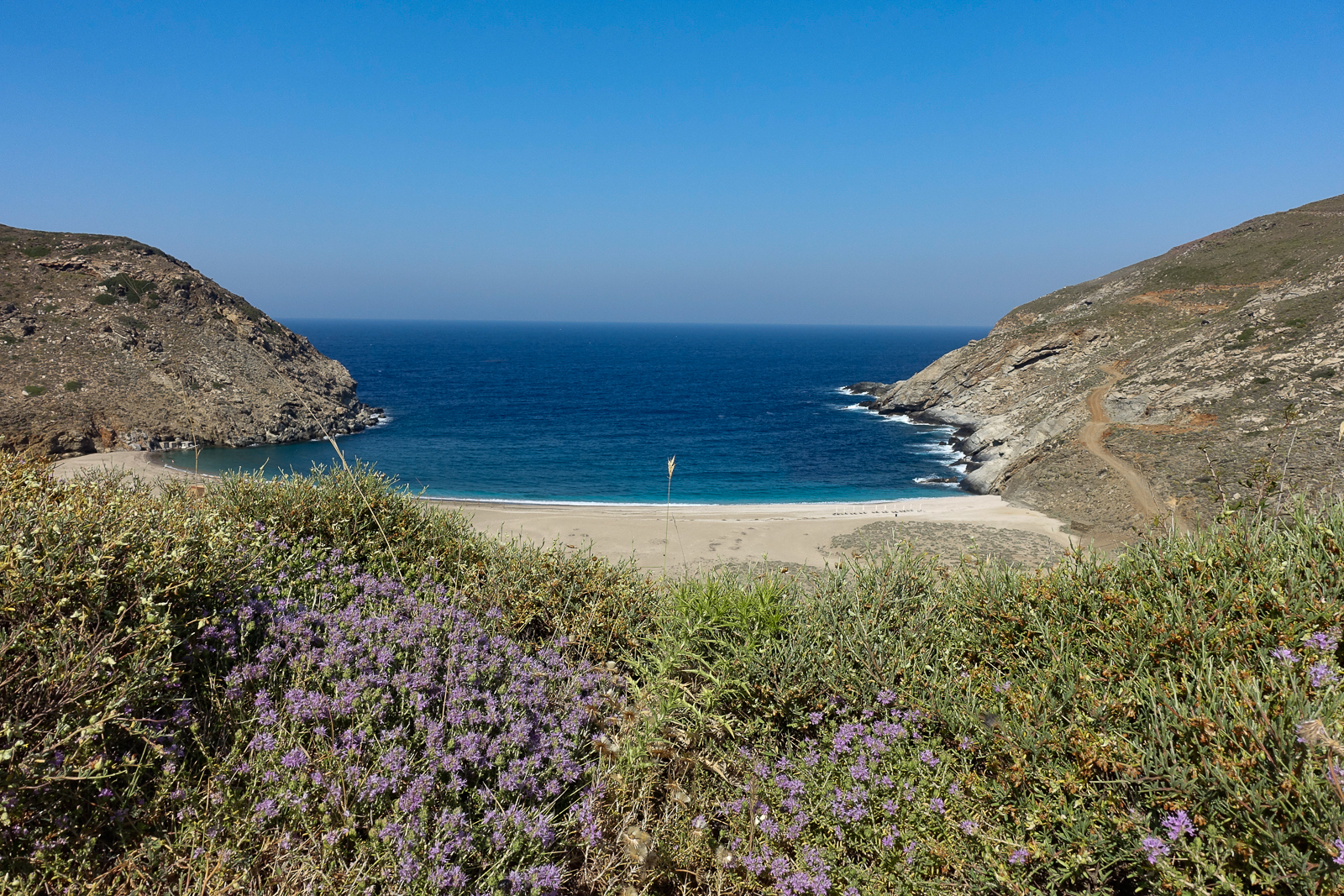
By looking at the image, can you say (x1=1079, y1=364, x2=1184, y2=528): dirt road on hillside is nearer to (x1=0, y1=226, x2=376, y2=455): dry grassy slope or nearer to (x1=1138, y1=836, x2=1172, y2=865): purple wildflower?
(x1=1138, y1=836, x2=1172, y2=865): purple wildflower

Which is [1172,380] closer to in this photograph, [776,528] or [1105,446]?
[1105,446]

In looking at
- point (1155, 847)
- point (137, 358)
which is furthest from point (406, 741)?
point (137, 358)

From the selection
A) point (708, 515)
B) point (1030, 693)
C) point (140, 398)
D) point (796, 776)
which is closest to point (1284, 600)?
point (1030, 693)

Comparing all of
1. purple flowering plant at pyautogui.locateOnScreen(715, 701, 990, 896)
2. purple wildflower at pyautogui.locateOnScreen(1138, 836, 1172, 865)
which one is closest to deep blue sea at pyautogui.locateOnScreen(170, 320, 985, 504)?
purple flowering plant at pyautogui.locateOnScreen(715, 701, 990, 896)

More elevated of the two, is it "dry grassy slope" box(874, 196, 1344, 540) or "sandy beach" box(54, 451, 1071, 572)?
"dry grassy slope" box(874, 196, 1344, 540)

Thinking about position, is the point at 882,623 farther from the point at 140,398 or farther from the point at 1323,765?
the point at 140,398

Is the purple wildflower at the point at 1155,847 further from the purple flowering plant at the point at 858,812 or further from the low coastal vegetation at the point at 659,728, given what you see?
the purple flowering plant at the point at 858,812

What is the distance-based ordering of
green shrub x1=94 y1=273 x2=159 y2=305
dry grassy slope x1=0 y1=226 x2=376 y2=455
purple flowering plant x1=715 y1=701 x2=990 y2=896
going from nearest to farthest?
1. purple flowering plant x1=715 y1=701 x2=990 y2=896
2. dry grassy slope x1=0 y1=226 x2=376 y2=455
3. green shrub x1=94 y1=273 x2=159 y2=305
